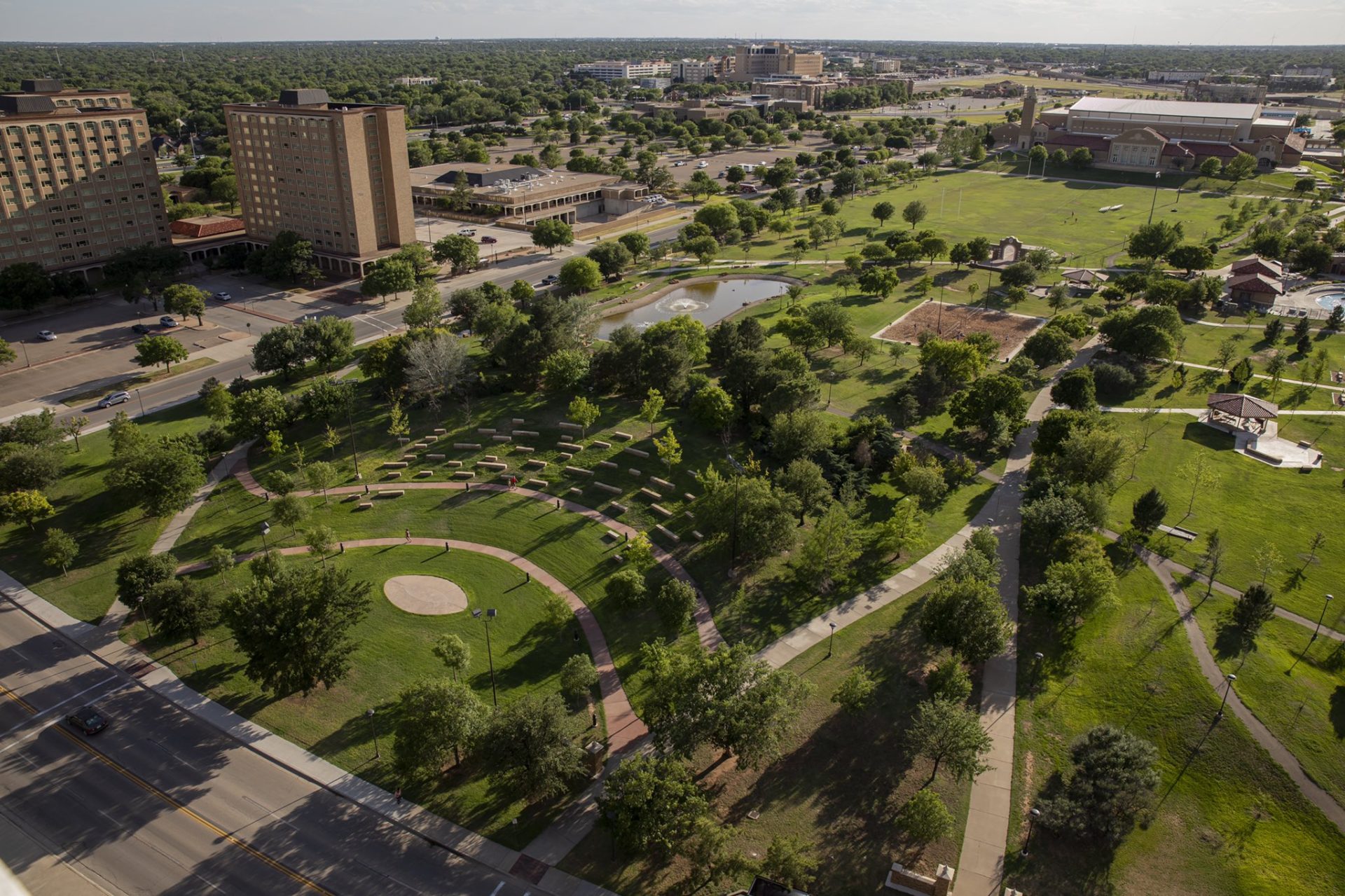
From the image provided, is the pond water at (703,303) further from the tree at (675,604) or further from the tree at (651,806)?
the tree at (651,806)

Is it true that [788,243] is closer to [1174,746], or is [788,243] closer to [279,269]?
[279,269]

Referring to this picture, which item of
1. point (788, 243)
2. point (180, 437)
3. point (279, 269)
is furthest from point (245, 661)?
point (788, 243)

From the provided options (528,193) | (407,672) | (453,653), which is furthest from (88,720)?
(528,193)

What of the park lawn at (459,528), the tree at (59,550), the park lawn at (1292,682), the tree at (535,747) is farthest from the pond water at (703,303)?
the tree at (535,747)

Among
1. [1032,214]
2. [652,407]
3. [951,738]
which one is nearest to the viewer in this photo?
[951,738]

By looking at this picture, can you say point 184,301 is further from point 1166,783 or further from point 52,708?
point 1166,783
